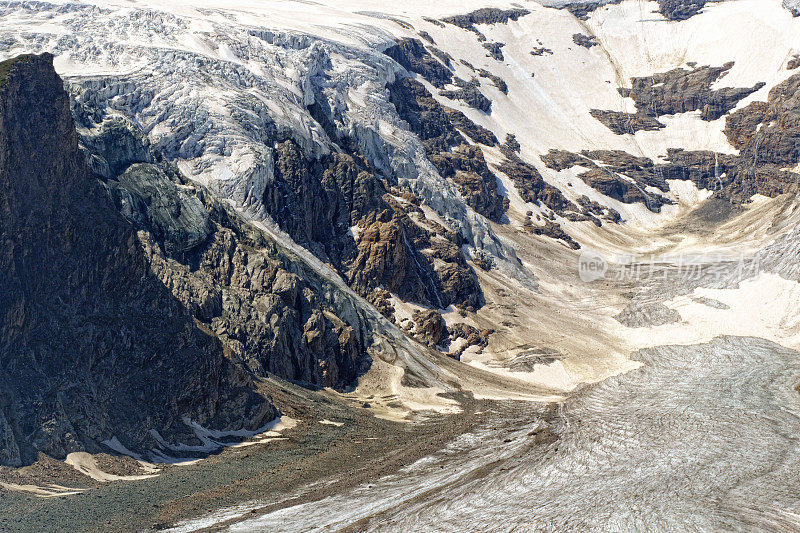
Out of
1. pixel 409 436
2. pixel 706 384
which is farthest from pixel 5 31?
pixel 706 384

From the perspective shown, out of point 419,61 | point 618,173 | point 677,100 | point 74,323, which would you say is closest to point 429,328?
point 74,323

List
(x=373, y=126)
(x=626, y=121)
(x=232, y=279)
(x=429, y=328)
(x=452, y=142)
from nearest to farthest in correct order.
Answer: (x=232, y=279) < (x=429, y=328) < (x=373, y=126) < (x=452, y=142) < (x=626, y=121)

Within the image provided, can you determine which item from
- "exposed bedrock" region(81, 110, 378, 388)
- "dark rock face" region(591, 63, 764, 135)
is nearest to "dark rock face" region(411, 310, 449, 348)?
"exposed bedrock" region(81, 110, 378, 388)

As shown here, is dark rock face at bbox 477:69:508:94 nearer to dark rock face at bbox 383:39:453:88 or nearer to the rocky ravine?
dark rock face at bbox 383:39:453:88

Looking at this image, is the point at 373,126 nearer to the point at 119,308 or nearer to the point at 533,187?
the point at 533,187

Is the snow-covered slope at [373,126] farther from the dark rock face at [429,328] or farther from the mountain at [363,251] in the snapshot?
the dark rock face at [429,328]

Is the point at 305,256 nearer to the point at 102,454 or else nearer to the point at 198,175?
the point at 198,175
